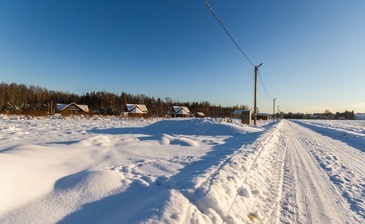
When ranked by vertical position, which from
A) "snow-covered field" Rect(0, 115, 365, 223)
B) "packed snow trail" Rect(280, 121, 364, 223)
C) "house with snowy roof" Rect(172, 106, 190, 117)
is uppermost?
"house with snowy roof" Rect(172, 106, 190, 117)

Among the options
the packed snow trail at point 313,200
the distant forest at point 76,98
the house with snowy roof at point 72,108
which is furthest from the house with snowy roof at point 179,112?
the packed snow trail at point 313,200

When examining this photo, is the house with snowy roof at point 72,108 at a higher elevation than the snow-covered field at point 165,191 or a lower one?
higher

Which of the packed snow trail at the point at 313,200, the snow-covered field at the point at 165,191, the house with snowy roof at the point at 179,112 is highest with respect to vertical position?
the house with snowy roof at the point at 179,112

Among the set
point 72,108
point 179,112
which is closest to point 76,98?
point 72,108

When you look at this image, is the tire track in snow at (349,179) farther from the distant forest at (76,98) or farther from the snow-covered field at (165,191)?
the distant forest at (76,98)

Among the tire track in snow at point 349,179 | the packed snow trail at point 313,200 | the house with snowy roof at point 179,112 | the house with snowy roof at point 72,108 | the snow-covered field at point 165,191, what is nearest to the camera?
the snow-covered field at point 165,191

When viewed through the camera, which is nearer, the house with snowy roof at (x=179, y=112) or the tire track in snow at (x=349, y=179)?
the tire track in snow at (x=349, y=179)

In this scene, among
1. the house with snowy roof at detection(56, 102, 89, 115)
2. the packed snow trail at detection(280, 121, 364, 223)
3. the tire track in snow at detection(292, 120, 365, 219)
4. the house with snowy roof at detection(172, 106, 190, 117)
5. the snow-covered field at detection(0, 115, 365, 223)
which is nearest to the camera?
the snow-covered field at detection(0, 115, 365, 223)

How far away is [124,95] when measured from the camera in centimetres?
10031

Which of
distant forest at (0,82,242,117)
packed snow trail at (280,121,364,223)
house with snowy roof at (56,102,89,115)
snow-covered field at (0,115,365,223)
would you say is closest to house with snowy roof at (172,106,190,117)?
distant forest at (0,82,242,117)

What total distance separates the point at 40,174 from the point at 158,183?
2095 mm

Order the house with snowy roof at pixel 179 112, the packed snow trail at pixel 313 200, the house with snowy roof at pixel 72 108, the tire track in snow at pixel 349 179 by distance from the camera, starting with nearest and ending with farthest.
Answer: the packed snow trail at pixel 313 200 < the tire track in snow at pixel 349 179 < the house with snowy roof at pixel 72 108 < the house with snowy roof at pixel 179 112

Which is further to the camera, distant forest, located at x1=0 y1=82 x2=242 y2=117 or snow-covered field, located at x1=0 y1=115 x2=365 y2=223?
distant forest, located at x1=0 y1=82 x2=242 y2=117

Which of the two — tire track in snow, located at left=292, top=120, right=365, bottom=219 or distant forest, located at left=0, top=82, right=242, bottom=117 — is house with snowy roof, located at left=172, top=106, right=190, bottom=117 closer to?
distant forest, located at left=0, top=82, right=242, bottom=117
